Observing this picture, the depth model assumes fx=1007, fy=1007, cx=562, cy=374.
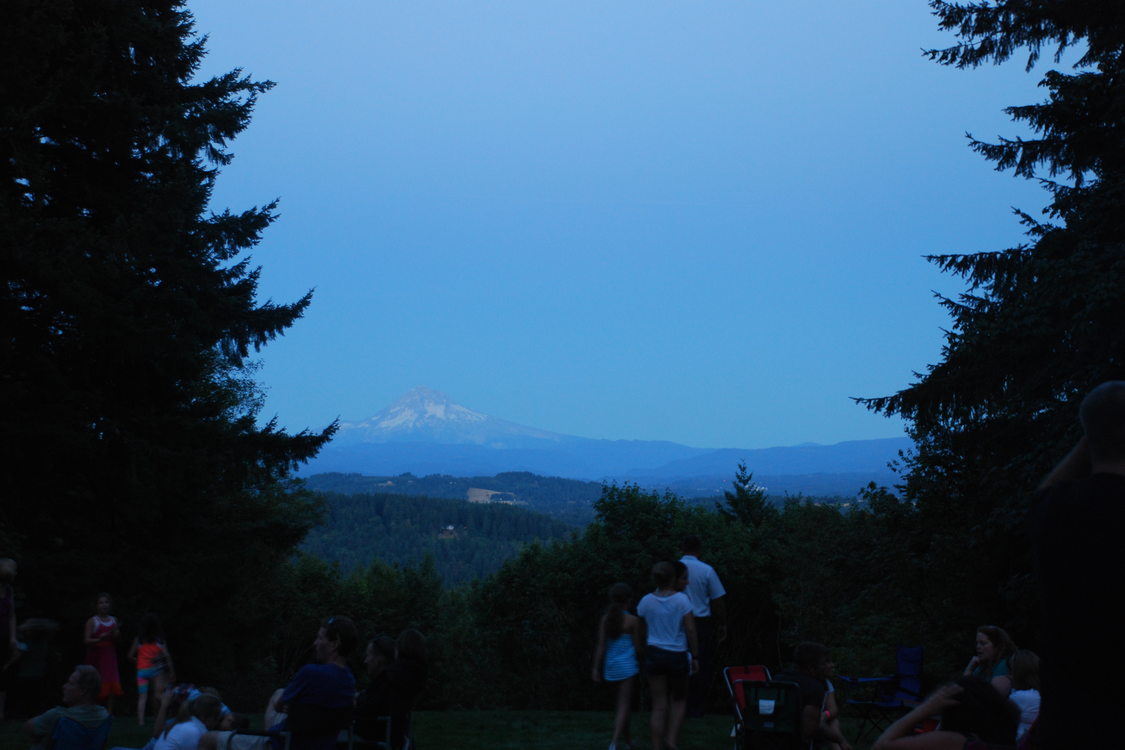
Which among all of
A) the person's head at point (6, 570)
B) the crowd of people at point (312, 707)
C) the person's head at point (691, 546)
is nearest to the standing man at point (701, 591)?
the person's head at point (691, 546)

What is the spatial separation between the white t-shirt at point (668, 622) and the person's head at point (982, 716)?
5.32 metres

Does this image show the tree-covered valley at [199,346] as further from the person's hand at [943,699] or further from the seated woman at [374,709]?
the person's hand at [943,699]

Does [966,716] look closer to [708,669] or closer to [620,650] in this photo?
[620,650]

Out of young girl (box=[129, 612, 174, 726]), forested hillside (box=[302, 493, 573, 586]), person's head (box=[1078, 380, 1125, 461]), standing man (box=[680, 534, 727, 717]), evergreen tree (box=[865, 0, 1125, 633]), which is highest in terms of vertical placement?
evergreen tree (box=[865, 0, 1125, 633])

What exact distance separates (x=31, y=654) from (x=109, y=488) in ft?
24.4

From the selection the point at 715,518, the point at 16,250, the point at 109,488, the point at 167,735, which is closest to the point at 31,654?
the point at 167,735

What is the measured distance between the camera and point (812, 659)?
294 inches

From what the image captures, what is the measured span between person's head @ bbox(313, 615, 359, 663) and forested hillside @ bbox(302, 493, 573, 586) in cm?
12647

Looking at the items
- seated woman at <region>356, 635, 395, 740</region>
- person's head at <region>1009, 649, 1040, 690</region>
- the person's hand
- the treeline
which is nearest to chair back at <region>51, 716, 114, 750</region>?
seated woman at <region>356, 635, 395, 740</region>

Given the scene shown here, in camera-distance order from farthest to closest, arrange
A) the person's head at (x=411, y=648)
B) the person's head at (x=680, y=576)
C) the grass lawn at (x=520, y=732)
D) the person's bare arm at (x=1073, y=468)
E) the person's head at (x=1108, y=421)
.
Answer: the grass lawn at (x=520, y=732) → the person's head at (x=680, y=576) → the person's head at (x=411, y=648) → the person's bare arm at (x=1073, y=468) → the person's head at (x=1108, y=421)

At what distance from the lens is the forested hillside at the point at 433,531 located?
140 metres

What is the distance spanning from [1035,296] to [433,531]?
151750mm

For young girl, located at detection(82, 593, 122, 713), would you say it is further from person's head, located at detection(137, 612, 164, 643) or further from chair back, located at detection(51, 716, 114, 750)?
chair back, located at detection(51, 716, 114, 750)

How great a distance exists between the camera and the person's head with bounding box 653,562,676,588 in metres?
8.84
